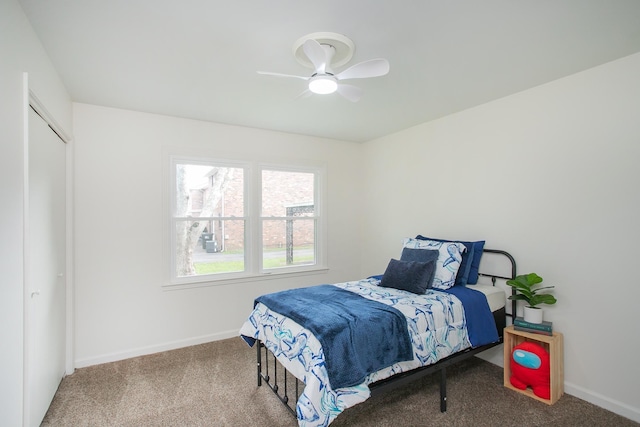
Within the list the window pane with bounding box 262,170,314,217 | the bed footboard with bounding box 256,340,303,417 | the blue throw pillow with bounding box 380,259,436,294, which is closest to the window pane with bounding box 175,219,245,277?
the window pane with bounding box 262,170,314,217

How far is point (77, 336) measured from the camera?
10.4ft

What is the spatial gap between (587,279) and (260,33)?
3.03m

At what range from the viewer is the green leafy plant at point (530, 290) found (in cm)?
265

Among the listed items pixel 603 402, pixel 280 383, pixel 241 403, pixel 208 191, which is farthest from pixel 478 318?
pixel 208 191

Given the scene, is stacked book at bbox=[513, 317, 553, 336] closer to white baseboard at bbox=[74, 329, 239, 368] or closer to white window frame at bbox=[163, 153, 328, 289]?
white window frame at bbox=[163, 153, 328, 289]

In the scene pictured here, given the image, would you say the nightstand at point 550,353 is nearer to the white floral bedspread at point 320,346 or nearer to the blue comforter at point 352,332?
the white floral bedspread at point 320,346

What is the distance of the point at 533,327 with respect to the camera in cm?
269

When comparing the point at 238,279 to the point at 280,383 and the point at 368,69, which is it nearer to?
the point at 280,383

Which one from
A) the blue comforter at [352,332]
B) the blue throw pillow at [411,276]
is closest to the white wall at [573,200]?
the blue throw pillow at [411,276]

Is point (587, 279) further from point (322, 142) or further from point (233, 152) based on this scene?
point (233, 152)

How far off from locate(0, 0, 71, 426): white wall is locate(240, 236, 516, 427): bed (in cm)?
143

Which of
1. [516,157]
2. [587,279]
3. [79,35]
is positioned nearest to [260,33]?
[79,35]

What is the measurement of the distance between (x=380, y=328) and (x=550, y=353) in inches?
58.9

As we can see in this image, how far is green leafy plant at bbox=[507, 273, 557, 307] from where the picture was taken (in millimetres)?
2654
